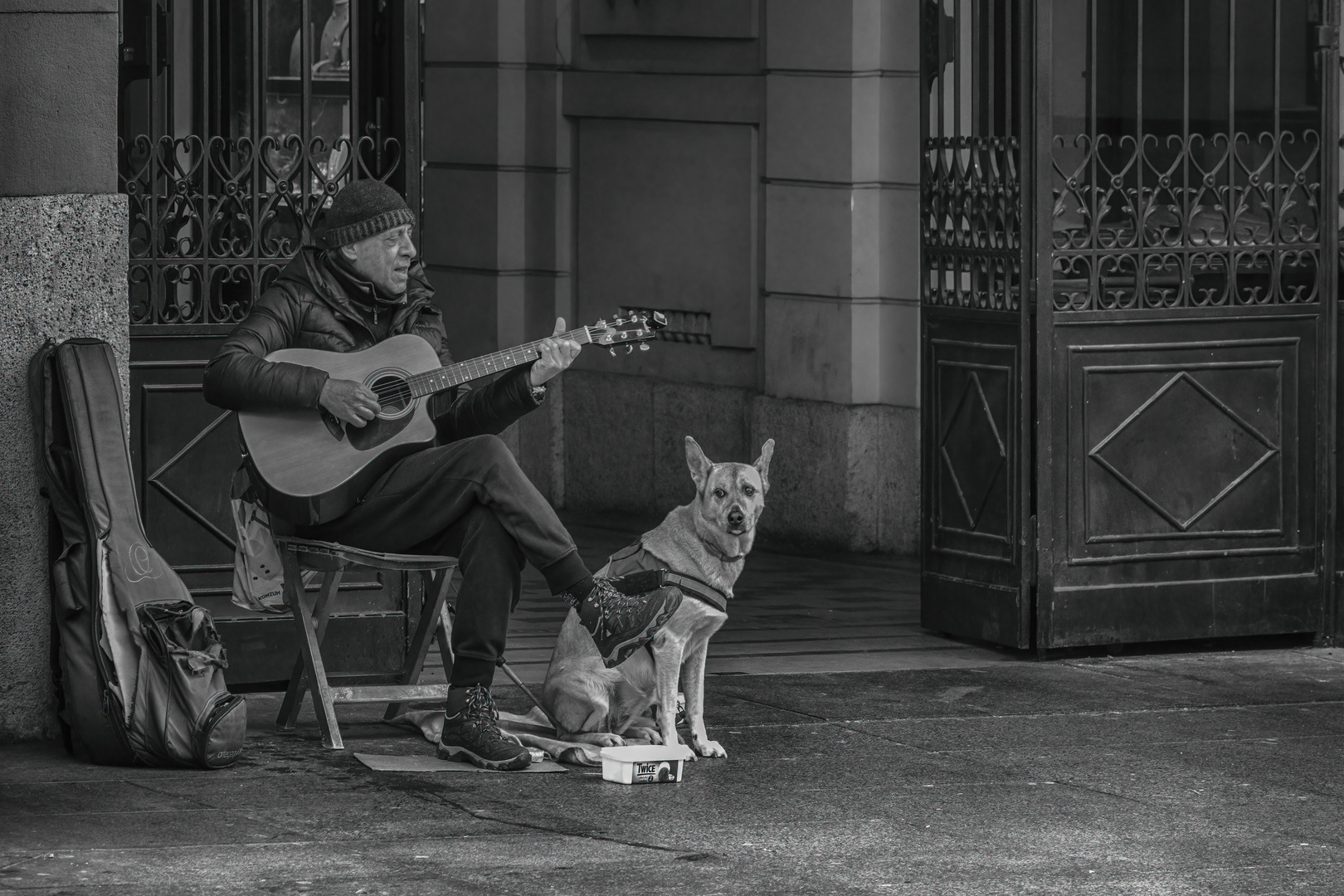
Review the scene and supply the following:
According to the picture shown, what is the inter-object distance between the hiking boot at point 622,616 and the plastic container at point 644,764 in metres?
0.30

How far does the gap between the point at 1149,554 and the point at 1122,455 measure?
0.39 meters

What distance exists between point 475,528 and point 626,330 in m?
0.76

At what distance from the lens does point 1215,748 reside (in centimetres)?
737

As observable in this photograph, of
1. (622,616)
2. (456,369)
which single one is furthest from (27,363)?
(622,616)

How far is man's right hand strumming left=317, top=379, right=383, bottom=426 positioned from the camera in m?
6.91

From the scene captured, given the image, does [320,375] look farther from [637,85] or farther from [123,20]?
[637,85]

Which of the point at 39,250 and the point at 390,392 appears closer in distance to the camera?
the point at 390,392

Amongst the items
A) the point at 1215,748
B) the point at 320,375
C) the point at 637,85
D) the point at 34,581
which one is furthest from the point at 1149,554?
the point at 637,85

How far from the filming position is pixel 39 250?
7281mm

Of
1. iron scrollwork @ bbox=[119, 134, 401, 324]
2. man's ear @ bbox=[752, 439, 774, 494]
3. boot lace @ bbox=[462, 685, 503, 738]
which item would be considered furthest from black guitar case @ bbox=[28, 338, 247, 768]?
man's ear @ bbox=[752, 439, 774, 494]

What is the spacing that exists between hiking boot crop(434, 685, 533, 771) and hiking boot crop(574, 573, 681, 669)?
15.0 inches

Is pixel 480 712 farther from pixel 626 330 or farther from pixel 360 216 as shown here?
pixel 360 216

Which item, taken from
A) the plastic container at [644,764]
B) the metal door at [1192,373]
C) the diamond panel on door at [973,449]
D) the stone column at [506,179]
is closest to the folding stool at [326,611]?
the plastic container at [644,764]

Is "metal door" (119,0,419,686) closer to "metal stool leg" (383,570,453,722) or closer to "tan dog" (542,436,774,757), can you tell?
"metal stool leg" (383,570,453,722)
